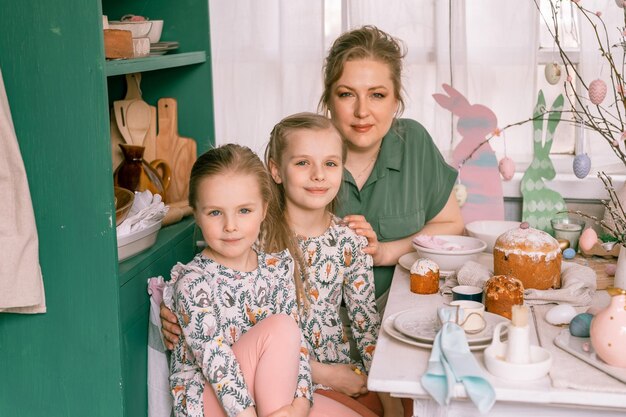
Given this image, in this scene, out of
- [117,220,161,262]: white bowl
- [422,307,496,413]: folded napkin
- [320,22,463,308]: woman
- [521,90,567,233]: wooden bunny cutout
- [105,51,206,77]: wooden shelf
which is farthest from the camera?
[521,90,567,233]: wooden bunny cutout

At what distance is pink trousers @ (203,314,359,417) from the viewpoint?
174cm

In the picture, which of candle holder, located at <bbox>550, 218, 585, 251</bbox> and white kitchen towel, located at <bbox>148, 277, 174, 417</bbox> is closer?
white kitchen towel, located at <bbox>148, 277, 174, 417</bbox>

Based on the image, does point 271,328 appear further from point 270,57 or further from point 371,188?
point 270,57

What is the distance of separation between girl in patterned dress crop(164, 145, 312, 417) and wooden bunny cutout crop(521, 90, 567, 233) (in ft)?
3.53

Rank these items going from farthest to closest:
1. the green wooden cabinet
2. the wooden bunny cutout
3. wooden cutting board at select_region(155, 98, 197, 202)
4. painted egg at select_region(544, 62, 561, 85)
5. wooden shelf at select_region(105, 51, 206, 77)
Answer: the wooden bunny cutout → wooden cutting board at select_region(155, 98, 197, 202) → painted egg at select_region(544, 62, 561, 85) → wooden shelf at select_region(105, 51, 206, 77) → the green wooden cabinet

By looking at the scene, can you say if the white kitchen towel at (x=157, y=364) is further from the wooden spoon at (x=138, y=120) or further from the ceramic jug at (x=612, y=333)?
the ceramic jug at (x=612, y=333)

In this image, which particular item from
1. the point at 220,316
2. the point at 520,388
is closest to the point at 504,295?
the point at 520,388

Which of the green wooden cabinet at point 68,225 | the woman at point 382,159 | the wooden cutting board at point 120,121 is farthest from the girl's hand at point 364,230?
the wooden cutting board at point 120,121

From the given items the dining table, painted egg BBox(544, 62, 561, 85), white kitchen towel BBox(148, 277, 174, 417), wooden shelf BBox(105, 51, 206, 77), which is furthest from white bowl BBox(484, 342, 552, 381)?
painted egg BBox(544, 62, 561, 85)

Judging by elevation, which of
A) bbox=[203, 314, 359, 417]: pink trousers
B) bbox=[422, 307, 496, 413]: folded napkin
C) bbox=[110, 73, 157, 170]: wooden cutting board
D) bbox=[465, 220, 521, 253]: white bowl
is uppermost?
bbox=[110, 73, 157, 170]: wooden cutting board

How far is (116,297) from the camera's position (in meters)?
1.75

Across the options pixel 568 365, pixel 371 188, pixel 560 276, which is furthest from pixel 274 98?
pixel 568 365

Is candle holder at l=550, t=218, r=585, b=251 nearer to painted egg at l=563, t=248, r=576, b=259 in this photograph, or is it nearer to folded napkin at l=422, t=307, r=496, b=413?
painted egg at l=563, t=248, r=576, b=259

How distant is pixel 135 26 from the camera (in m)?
2.27
